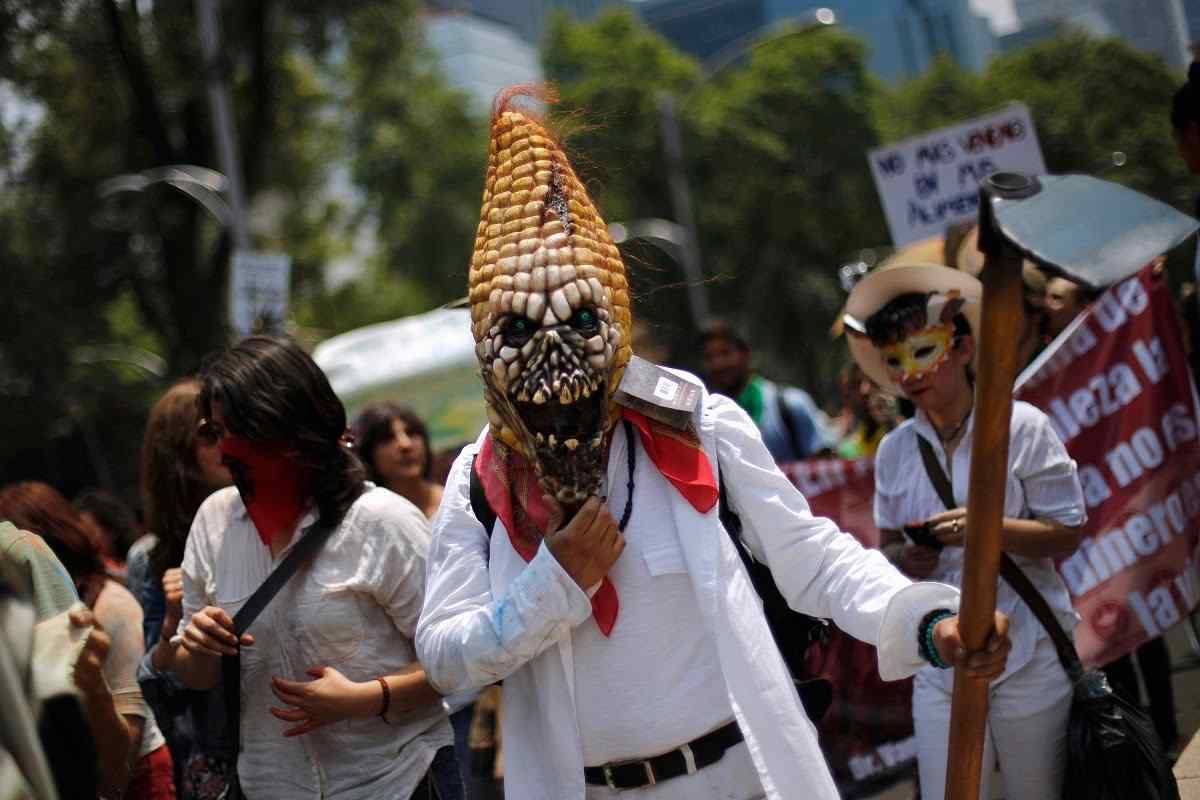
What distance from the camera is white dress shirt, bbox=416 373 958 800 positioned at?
288 centimetres

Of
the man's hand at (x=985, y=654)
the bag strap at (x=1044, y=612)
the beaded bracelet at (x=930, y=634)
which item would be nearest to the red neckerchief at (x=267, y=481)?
the beaded bracelet at (x=930, y=634)

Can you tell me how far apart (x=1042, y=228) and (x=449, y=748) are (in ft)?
7.23

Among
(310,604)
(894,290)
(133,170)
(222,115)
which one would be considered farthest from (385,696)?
(133,170)

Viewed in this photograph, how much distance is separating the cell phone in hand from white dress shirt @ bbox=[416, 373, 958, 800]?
138 cm

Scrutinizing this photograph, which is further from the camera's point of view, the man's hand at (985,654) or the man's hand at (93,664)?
the man's hand at (93,664)

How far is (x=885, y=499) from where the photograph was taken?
15.5 ft

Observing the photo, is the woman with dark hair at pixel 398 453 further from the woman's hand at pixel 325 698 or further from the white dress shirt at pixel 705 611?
the white dress shirt at pixel 705 611

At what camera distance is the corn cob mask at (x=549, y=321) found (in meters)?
2.95

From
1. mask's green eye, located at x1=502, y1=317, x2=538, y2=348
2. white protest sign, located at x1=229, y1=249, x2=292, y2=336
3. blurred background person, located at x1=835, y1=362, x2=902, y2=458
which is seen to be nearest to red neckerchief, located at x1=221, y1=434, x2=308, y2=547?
mask's green eye, located at x1=502, y1=317, x2=538, y2=348

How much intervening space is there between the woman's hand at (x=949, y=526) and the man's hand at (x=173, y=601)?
2.08 m

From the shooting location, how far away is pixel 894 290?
4.75 m

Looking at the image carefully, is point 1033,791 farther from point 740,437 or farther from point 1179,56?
point 1179,56

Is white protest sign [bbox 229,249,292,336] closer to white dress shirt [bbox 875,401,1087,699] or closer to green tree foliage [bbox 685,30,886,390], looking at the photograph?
white dress shirt [bbox 875,401,1087,699]

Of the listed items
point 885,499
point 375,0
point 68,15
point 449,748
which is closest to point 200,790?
point 449,748
